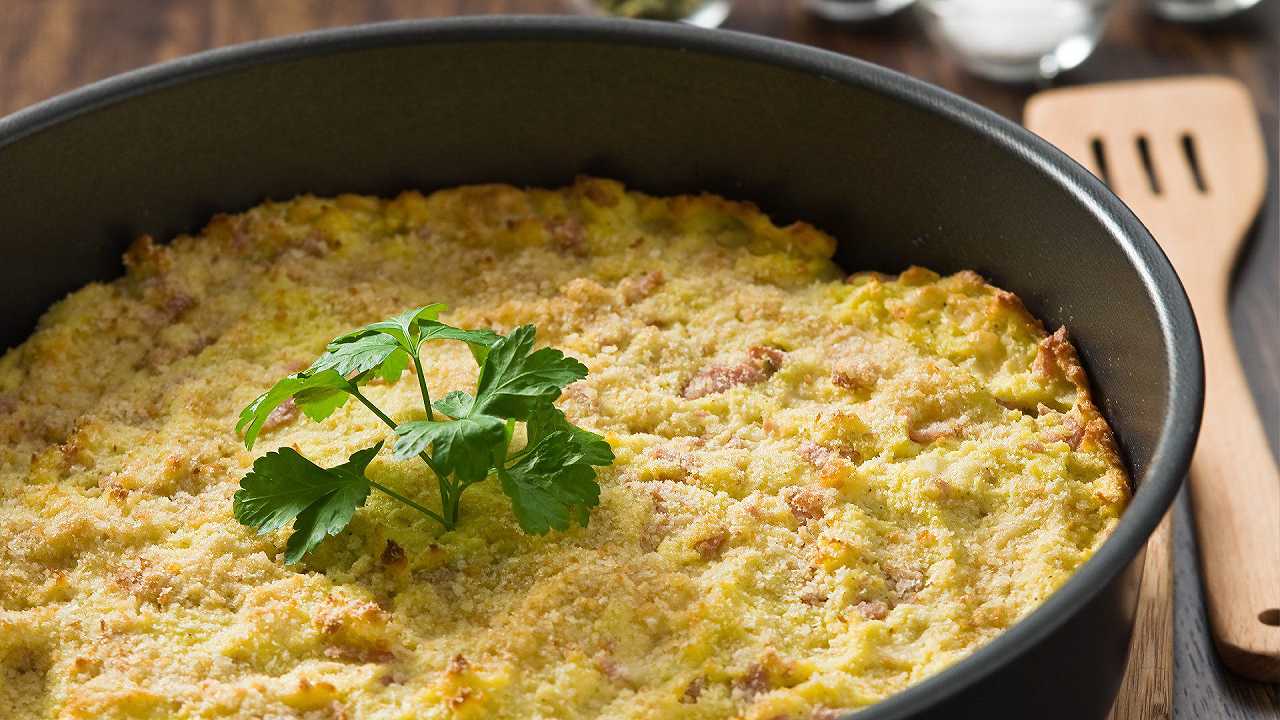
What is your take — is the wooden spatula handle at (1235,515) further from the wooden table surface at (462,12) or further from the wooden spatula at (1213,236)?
the wooden table surface at (462,12)

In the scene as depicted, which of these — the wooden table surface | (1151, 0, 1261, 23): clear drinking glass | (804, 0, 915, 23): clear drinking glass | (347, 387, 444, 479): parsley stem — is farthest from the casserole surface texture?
(1151, 0, 1261, 23): clear drinking glass

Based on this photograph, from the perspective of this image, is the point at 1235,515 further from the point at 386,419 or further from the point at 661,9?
the point at 661,9

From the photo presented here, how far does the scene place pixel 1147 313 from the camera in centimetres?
231

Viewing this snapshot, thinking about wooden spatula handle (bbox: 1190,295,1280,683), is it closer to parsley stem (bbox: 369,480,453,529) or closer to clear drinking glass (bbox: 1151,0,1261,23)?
parsley stem (bbox: 369,480,453,529)

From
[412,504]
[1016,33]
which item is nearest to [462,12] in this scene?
[1016,33]

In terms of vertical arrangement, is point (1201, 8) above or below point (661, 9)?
below

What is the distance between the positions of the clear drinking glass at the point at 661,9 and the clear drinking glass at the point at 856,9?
13.2 inches

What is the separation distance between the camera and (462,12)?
4930 mm

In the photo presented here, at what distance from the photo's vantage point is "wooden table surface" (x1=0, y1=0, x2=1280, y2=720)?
14.8ft

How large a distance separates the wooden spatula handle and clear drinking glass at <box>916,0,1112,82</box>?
1.29 m

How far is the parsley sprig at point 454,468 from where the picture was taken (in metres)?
2.26

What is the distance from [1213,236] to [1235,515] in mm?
944

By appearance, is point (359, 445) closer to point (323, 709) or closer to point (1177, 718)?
point (323, 709)

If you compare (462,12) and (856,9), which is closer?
(856,9)
